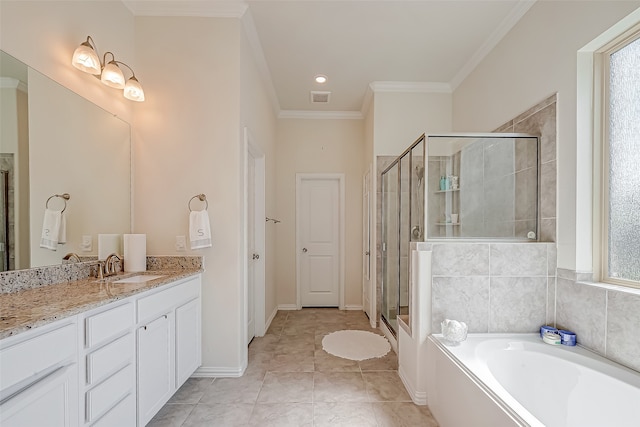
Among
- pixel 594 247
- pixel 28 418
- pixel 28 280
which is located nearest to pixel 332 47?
pixel 594 247

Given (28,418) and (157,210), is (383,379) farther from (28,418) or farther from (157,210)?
(157,210)

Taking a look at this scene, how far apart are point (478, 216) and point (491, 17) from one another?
5.46 feet

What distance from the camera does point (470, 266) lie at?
2.05 m

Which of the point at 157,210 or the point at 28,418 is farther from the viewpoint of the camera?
the point at 157,210

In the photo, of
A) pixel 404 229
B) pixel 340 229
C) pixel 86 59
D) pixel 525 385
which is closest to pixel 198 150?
pixel 86 59

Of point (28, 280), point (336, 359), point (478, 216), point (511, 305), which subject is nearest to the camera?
point (28, 280)

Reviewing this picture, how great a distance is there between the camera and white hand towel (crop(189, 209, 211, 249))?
2252 millimetres

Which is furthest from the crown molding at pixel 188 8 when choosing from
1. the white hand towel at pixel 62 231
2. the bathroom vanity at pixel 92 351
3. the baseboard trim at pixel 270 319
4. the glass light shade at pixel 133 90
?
the baseboard trim at pixel 270 319

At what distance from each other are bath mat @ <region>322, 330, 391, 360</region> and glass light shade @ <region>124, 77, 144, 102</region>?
2.77 meters

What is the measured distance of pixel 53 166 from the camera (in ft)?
5.68

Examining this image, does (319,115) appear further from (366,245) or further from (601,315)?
(601,315)

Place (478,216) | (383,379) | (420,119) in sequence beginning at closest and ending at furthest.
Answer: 1. (478,216)
2. (383,379)
3. (420,119)

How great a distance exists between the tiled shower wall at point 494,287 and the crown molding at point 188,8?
98.0 inches

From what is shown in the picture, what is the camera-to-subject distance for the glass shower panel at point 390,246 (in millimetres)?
3038
